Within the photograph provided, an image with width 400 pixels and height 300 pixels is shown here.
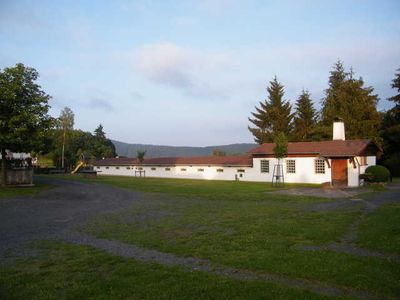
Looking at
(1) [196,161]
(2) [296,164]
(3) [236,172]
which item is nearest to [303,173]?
(2) [296,164]

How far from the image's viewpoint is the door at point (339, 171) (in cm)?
3191

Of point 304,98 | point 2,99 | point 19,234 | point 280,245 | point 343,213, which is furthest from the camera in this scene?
point 304,98

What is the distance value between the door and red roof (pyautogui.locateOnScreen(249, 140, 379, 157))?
90cm

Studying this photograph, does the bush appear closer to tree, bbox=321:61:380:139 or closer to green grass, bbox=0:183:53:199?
tree, bbox=321:61:380:139

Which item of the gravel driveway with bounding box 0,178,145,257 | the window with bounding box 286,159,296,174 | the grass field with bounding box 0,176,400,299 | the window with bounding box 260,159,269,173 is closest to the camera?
the grass field with bounding box 0,176,400,299

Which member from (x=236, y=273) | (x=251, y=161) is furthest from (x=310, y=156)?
(x=236, y=273)

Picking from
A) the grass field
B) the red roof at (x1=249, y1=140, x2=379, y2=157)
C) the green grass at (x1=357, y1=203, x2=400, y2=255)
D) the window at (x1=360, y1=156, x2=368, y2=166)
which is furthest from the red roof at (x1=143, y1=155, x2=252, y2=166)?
the grass field

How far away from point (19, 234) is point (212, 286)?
707 cm

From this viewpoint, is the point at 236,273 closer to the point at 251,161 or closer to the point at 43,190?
the point at 43,190

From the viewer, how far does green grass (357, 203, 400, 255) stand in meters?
8.90

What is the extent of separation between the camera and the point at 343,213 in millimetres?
14789

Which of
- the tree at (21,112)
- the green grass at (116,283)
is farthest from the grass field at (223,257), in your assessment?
the tree at (21,112)

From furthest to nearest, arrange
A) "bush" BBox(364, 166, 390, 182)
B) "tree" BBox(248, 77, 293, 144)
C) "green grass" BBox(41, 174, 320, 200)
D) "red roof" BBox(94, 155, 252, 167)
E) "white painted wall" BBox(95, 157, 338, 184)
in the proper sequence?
"tree" BBox(248, 77, 293, 144) < "red roof" BBox(94, 155, 252, 167) < "white painted wall" BBox(95, 157, 338, 184) < "bush" BBox(364, 166, 390, 182) < "green grass" BBox(41, 174, 320, 200)

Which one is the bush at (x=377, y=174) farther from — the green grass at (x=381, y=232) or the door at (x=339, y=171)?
the green grass at (x=381, y=232)
